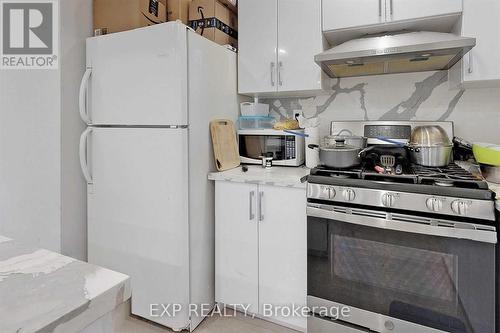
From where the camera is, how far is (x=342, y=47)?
6.01ft

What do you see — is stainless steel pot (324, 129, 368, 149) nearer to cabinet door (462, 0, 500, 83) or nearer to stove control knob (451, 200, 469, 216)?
cabinet door (462, 0, 500, 83)

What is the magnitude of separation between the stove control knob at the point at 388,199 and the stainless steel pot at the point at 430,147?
0.50m

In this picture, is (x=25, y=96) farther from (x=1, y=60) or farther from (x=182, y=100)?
(x=182, y=100)

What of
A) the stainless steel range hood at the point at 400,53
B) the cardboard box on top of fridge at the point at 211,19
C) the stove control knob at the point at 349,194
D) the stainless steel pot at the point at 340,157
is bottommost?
the stove control knob at the point at 349,194

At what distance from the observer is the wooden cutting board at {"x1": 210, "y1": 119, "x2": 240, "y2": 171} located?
77.4 inches

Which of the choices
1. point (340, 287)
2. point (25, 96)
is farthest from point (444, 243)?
point (25, 96)

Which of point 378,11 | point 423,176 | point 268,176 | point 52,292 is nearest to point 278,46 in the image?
point 378,11

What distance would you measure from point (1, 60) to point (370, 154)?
2.41 metres

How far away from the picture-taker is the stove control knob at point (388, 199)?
140 cm

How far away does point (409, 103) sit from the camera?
2.10 m

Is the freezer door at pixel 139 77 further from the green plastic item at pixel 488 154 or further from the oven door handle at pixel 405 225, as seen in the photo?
the green plastic item at pixel 488 154

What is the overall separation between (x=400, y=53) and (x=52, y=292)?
72.0 inches

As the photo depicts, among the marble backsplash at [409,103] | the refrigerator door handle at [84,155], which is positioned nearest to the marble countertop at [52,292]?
the refrigerator door handle at [84,155]

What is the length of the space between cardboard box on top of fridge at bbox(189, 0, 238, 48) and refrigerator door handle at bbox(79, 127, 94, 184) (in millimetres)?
1057
